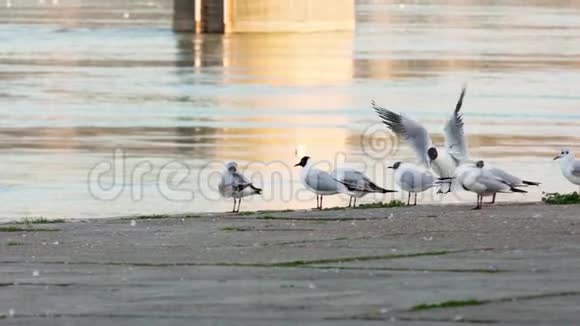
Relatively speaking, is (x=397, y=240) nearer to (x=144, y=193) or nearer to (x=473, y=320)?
(x=473, y=320)

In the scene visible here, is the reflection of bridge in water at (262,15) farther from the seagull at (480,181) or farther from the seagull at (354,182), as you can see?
the seagull at (480,181)

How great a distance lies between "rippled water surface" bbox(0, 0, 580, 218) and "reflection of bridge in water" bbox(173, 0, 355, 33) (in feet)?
5.28

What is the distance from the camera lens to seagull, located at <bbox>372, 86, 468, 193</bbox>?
1855 cm

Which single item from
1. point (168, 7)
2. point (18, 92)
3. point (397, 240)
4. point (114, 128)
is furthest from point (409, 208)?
point (168, 7)

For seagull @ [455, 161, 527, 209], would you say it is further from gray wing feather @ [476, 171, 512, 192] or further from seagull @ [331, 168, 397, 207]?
seagull @ [331, 168, 397, 207]

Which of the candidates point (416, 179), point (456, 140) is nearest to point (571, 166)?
point (416, 179)

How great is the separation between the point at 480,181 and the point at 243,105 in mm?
27533

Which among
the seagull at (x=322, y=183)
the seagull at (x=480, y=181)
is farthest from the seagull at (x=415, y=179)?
the seagull at (x=480, y=181)

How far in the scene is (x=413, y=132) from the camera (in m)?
19.5

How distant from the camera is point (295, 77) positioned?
55.6m

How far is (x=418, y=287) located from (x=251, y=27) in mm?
78222

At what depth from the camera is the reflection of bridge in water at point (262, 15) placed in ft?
285

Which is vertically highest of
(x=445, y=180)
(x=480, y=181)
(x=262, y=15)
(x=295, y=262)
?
(x=295, y=262)

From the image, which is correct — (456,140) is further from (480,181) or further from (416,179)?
(480,181)
